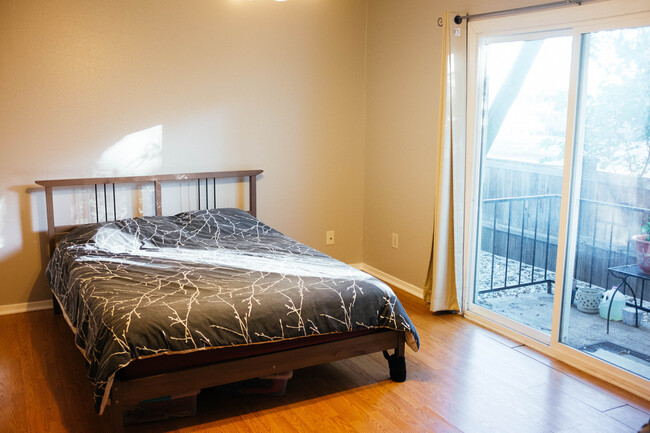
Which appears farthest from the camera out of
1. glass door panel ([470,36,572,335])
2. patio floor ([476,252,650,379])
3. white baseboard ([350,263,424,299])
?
white baseboard ([350,263,424,299])

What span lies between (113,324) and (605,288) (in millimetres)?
2423

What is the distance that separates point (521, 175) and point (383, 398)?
1.61 m

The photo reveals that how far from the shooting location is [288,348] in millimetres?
2838

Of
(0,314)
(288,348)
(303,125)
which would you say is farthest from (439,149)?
(0,314)

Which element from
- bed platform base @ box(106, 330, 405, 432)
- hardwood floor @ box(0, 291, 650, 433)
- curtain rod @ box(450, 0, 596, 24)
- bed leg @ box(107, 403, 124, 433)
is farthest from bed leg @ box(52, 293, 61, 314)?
curtain rod @ box(450, 0, 596, 24)

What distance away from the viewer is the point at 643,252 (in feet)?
9.73

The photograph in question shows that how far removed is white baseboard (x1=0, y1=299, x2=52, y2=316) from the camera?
4.00 m

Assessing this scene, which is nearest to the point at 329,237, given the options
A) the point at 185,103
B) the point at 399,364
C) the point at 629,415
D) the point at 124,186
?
the point at 185,103

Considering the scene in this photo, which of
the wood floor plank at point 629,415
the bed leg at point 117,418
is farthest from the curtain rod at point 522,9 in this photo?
the bed leg at point 117,418

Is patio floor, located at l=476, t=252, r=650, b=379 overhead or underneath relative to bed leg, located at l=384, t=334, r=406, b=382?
overhead

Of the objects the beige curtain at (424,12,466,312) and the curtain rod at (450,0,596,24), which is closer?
the curtain rod at (450,0,596,24)

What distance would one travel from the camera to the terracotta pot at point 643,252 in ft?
9.66

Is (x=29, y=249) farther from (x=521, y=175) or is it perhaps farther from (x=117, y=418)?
(x=521, y=175)

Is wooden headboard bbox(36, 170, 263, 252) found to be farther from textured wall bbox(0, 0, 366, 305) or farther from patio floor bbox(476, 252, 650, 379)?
patio floor bbox(476, 252, 650, 379)
